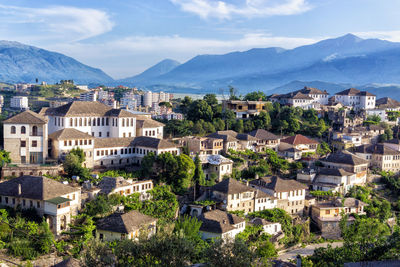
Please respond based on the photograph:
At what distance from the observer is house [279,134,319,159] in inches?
2085

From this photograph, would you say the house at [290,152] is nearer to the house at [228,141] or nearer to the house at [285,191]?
the house at [228,141]

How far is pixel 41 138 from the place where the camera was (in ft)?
122

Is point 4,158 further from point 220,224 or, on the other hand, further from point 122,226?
point 220,224

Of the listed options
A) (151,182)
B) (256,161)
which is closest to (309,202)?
(256,161)

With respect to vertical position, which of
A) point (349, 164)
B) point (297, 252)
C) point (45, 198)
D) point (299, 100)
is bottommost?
point (297, 252)

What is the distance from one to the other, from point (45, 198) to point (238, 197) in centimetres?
1692

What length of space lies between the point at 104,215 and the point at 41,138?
10.3 meters

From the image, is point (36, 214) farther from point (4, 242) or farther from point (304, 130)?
point (304, 130)

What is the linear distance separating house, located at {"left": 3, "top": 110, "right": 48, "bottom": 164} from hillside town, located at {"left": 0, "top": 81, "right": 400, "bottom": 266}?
9cm

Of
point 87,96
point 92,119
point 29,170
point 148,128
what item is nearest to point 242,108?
point 148,128

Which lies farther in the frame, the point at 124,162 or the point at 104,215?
the point at 124,162

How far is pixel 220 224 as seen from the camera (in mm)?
32969

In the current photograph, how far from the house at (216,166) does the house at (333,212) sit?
31.5ft

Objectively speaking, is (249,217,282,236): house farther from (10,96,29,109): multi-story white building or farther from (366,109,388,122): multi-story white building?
(10,96,29,109): multi-story white building
